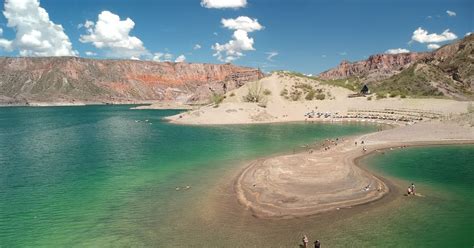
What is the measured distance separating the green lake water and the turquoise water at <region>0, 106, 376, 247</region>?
95 mm

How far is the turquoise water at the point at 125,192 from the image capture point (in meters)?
27.0

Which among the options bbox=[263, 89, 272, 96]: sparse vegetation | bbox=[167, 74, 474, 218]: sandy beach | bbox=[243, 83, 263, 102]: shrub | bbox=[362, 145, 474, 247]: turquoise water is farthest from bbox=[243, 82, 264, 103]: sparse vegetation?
bbox=[362, 145, 474, 247]: turquoise water

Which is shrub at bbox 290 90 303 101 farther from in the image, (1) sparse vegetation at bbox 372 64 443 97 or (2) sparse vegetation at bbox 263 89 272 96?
(1) sparse vegetation at bbox 372 64 443 97

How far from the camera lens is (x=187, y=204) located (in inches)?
1307

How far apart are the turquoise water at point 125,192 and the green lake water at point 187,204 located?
0.09m

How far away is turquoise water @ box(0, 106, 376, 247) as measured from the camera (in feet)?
88.7

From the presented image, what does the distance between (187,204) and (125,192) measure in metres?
7.80

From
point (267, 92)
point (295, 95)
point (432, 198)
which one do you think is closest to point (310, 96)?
point (295, 95)

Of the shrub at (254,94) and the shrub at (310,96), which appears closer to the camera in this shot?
the shrub at (254,94)

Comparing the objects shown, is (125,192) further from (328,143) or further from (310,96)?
(310,96)

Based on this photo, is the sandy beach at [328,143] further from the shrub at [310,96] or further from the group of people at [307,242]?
the shrub at [310,96]

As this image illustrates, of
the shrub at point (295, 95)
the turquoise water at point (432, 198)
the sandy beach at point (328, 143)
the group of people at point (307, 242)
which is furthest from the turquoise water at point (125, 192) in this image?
the shrub at point (295, 95)

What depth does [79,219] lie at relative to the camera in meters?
30.2

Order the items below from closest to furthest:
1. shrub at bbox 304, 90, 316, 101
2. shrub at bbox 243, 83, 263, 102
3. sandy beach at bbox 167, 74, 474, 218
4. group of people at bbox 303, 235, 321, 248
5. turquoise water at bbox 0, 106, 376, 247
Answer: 1. group of people at bbox 303, 235, 321, 248
2. turquoise water at bbox 0, 106, 376, 247
3. sandy beach at bbox 167, 74, 474, 218
4. shrub at bbox 243, 83, 263, 102
5. shrub at bbox 304, 90, 316, 101
